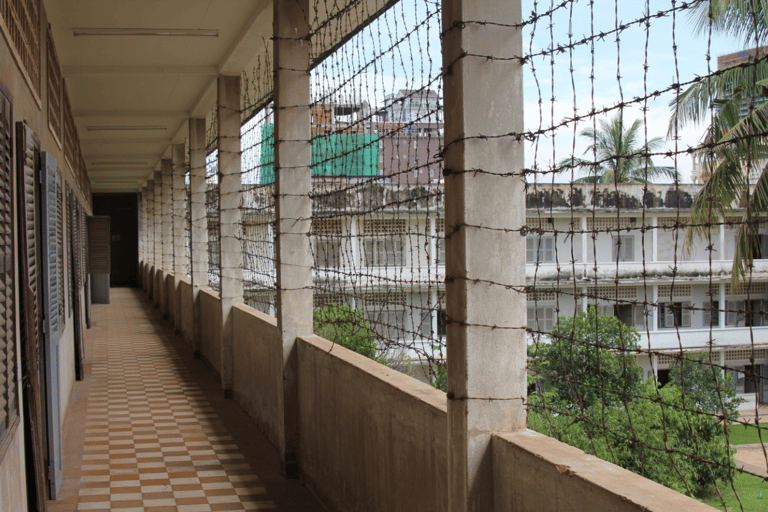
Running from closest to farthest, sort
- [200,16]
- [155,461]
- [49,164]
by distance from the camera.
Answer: [49,164], [155,461], [200,16]

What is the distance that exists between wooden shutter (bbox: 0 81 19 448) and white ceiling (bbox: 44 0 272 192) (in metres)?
2.58

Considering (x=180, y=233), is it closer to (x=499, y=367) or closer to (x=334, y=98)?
(x=334, y=98)

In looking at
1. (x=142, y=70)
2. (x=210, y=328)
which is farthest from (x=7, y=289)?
(x=210, y=328)

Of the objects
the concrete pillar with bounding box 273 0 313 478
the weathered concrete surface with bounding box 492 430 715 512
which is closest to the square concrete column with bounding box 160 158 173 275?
the concrete pillar with bounding box 273 0 313 478

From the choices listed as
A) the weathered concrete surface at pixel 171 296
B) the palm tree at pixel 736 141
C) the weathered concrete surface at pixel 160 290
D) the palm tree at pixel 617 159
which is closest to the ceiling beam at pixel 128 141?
the weathered concrete surface at pixel 171 296

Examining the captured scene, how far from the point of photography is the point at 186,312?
32.0 ft

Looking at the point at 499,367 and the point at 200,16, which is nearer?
the point at 499,367

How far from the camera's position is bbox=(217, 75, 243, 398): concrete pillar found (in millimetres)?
6703

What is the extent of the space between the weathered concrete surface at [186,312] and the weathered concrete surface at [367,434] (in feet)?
16.3

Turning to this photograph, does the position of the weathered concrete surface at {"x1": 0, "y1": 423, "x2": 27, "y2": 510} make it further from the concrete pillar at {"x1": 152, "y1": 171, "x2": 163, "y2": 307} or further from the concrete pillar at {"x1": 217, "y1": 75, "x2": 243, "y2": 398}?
the concrete pillar at {"x1": 152, "y1": 171, "x2": 163, "y2": 307}

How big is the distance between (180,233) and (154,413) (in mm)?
5911

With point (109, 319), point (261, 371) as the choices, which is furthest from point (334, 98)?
point (109, 319)

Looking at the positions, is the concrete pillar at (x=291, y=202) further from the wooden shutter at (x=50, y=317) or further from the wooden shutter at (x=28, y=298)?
the wooden shutter at (x=28, y=298)

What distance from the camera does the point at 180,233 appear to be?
38.1 feet
